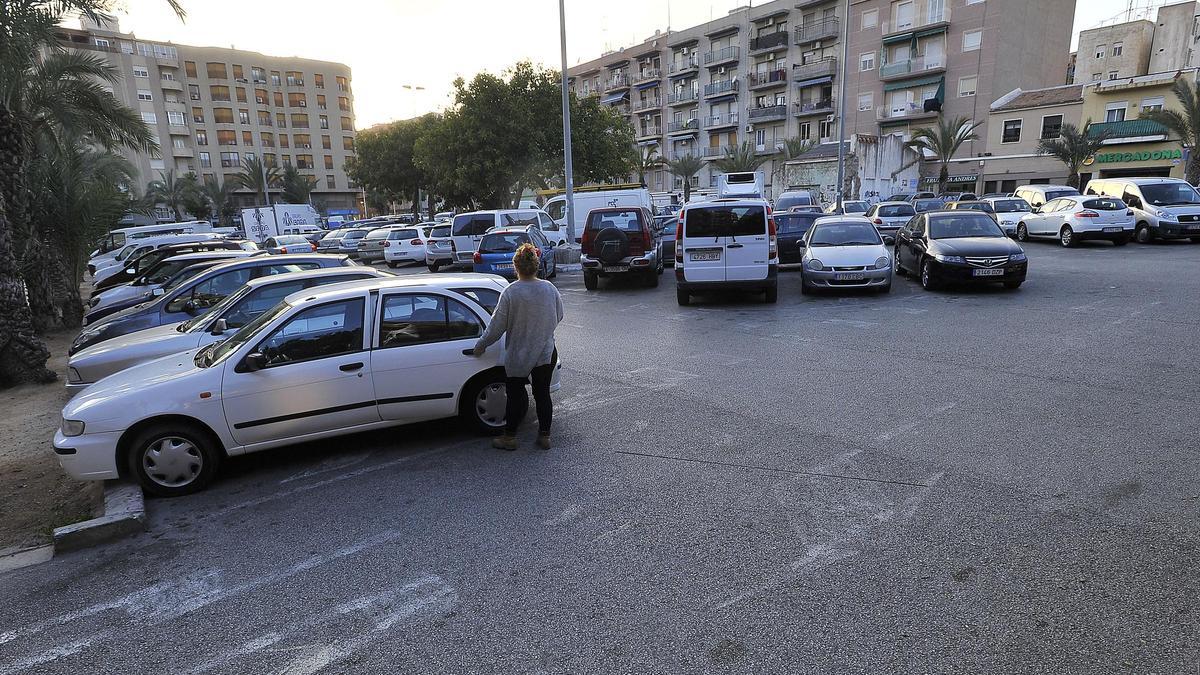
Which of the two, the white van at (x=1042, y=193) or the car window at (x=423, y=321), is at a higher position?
the white van at (x=1042, y=193)

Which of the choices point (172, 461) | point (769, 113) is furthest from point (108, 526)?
point (769, 113)

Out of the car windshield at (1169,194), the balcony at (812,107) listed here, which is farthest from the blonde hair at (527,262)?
the balcony at (812,107)

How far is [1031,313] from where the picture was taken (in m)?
10.2

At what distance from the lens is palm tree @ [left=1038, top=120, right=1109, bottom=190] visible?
35781 mm

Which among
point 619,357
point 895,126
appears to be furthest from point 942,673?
point 895,126

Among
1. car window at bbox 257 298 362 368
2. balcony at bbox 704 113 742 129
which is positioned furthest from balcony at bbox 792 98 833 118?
car window at bbox 257 298 362 368

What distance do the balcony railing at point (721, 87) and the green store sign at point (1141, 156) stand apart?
3195cm

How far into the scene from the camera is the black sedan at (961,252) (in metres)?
11.9

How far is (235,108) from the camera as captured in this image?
7381 cm

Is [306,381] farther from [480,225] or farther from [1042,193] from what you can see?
[1042,193]

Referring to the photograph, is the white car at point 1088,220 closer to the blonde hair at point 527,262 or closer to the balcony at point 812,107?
the blonde hair at point 527,262

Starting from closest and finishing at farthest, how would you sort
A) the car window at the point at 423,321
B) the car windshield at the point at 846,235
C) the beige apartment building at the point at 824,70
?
the car window at the point at 423,321
the car windshield at the point at 846,235
the beige apartment building at the point at 824,70

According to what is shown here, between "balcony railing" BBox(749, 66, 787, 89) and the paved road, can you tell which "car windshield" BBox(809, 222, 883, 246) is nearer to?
the paved road

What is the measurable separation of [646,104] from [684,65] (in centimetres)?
670
